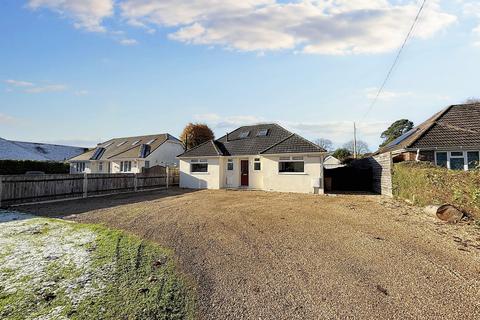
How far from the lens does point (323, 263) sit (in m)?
4.88

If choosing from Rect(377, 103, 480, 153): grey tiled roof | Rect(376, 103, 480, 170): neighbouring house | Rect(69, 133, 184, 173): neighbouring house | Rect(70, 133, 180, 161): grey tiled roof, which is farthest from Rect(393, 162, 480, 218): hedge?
Rect(70, 133, 180, 161): grey tiled roof

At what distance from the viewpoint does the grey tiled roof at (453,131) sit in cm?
1466

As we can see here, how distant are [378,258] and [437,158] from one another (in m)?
13.2

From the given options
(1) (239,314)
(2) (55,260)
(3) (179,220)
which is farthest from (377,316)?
(3) (179,220)

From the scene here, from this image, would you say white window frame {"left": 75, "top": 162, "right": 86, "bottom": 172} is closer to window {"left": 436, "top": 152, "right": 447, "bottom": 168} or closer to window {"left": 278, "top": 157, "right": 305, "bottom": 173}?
window {"left": 278, "top": 157, "right": 305, "bottom": 173}

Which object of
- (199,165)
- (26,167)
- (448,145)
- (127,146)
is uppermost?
(127,146)

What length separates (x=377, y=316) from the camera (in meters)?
3.25

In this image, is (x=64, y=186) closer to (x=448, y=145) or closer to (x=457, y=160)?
(x=448, y=145)

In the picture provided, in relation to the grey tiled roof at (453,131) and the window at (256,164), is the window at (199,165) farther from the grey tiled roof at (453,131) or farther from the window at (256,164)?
the grey tiled roof at (453,131)

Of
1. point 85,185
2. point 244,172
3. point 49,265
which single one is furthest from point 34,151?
point 49,265

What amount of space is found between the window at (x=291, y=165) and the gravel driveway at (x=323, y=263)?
810cm

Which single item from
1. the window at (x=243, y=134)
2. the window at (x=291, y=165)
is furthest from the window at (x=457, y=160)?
the window at (x=243, y=134)

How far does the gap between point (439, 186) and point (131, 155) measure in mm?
27713

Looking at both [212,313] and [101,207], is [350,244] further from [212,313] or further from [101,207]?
[101,207]
